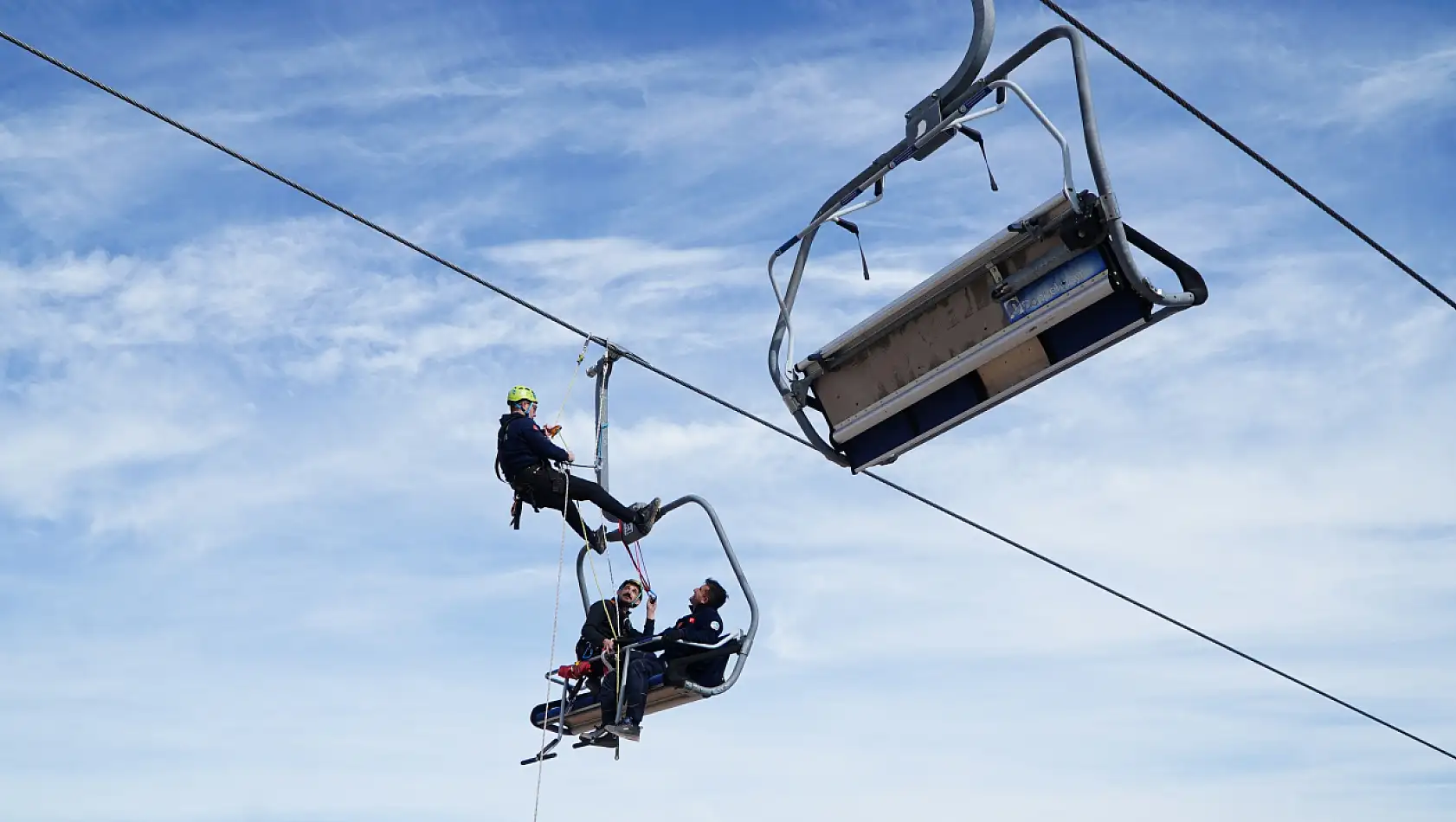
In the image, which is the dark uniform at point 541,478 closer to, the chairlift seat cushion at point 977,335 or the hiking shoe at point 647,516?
the hiking shoe at point 647,516

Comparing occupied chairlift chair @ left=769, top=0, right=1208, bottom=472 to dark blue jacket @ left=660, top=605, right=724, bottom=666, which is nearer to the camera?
occupied chairlift chair @ left=769, top=0, right=1208, bottom=472

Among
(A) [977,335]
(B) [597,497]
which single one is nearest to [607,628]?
(B) [597,497]

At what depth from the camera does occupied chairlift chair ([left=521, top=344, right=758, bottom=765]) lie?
965cm

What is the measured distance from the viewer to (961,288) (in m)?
7.75

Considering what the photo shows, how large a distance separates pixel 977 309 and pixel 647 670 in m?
3.15

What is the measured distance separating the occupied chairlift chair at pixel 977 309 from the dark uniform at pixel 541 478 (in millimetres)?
1740

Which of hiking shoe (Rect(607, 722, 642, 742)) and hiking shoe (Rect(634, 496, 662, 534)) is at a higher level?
hiking shoe (Rect(634, 496, 662, 534))

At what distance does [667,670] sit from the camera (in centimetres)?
963

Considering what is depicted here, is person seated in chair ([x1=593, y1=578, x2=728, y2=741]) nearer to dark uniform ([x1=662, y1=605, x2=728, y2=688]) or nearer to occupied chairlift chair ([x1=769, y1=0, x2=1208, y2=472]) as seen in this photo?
dark uniform ([x1=662, y1=605, x2=728, y2=688])

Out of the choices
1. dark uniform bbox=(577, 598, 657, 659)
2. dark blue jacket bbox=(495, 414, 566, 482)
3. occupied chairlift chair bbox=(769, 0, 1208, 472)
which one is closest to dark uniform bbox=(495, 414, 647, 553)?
dark blue jacket bbox=(495, 414, 566, 482)

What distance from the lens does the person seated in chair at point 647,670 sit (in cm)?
963

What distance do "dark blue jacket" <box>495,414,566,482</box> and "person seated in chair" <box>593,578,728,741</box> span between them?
3.83ft

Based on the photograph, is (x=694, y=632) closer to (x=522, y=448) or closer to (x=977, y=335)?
(x=522, y=448)

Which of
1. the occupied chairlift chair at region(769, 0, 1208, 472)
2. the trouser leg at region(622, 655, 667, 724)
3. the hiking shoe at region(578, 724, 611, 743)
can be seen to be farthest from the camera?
the hiking shoe at region(578, 724, 611, 743)
